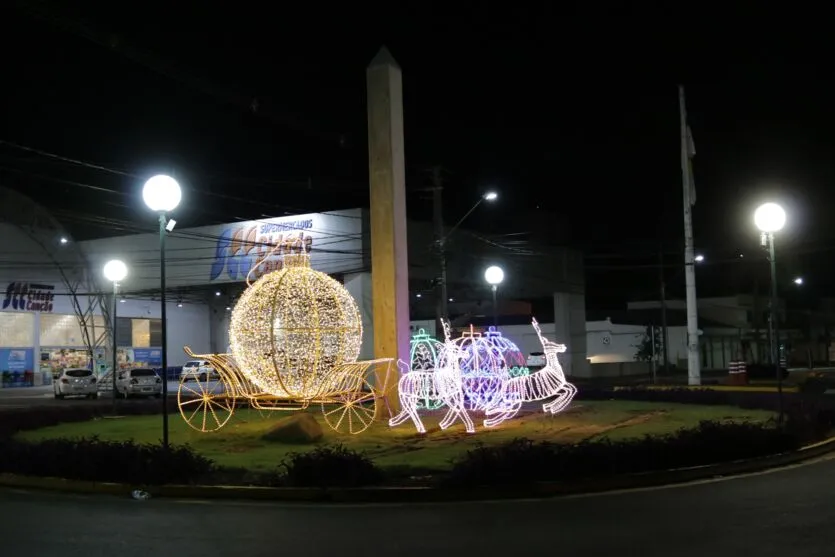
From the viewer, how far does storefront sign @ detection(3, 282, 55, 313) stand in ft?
147

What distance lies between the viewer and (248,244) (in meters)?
40.2

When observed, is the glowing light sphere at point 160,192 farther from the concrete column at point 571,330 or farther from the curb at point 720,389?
the concrete column at point 571,330

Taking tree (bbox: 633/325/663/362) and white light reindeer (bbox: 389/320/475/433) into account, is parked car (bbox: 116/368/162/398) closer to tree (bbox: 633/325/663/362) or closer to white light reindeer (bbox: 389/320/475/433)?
white light reindeer (bbox: 389/320/475/433)

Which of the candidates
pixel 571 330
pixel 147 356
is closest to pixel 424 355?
pixel 571 330

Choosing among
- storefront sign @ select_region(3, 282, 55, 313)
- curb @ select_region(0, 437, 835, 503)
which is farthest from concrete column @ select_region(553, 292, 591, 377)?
curb @ select_region(0, 437, 835, 503)

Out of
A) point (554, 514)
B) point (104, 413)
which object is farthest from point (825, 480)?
point (104, 413)

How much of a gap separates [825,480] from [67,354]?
46882 mm

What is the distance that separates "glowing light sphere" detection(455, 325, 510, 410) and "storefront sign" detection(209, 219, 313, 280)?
2138 centimetres

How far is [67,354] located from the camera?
5022cm

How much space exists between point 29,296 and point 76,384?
11.4 m

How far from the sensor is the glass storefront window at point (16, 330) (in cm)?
4584

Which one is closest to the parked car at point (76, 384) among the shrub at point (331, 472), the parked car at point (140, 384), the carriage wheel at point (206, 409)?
the parked car at point (140, 384)

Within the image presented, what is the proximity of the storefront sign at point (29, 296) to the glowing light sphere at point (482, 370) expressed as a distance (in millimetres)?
33014

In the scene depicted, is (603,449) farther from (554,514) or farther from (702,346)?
(702,346)
